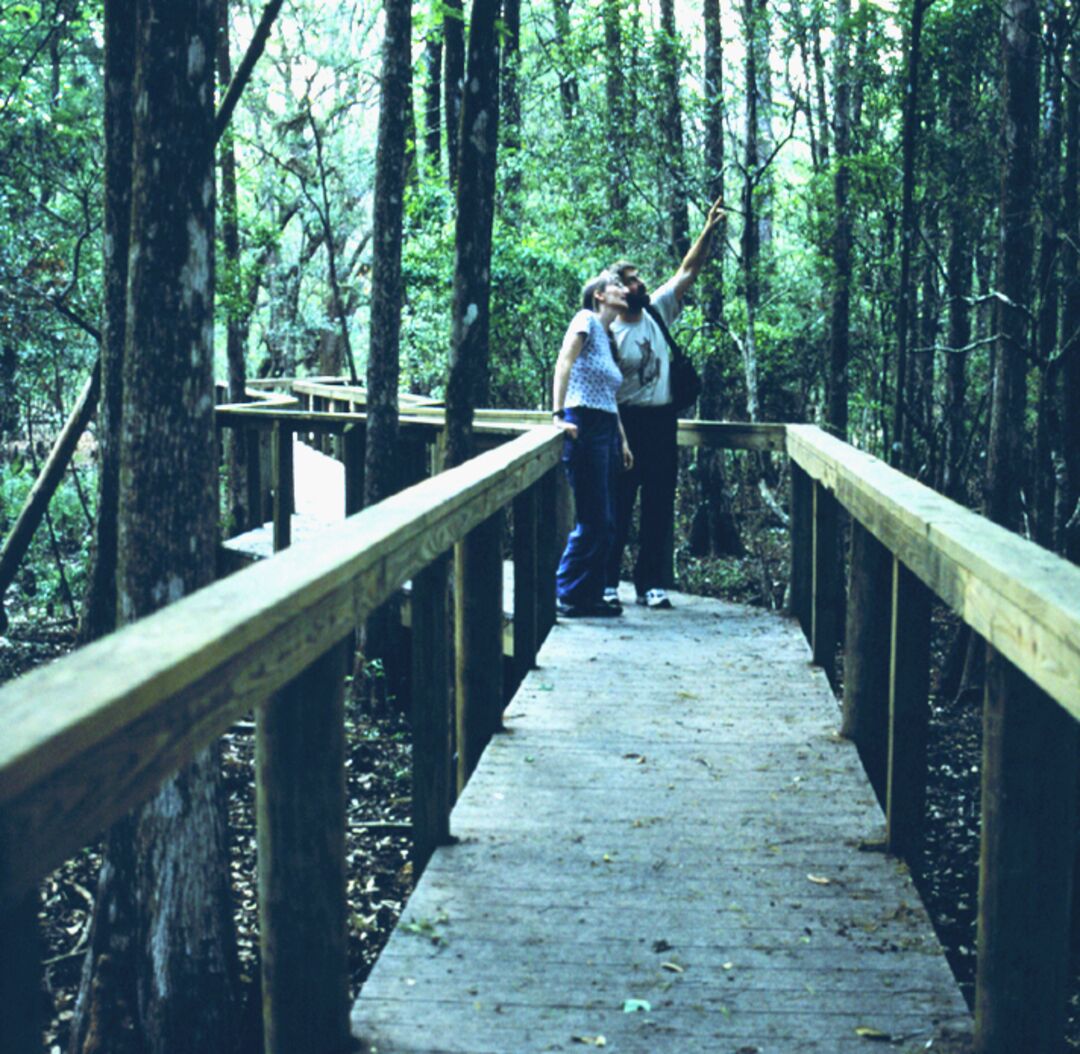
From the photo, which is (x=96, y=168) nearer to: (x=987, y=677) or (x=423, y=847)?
(x=423, y=847)

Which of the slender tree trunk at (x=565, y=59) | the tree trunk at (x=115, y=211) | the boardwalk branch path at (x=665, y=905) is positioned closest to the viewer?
the boardwalk branch path at (x=665, y=905)

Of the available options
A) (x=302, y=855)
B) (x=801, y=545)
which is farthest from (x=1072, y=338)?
(x=302, y=855)

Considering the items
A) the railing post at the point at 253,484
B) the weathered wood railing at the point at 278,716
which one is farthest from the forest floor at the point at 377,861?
the railing post at the point at 253,484

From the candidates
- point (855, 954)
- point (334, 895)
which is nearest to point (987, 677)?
point (855, 954)

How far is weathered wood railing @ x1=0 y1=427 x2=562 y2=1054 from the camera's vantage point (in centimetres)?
136

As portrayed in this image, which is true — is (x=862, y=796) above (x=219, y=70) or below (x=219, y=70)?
below

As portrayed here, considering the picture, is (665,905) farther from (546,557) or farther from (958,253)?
(958,253)

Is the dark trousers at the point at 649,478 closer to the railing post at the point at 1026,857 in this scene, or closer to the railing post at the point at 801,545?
the railing post at the point at 801,545

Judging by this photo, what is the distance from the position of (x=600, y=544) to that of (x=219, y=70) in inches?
571

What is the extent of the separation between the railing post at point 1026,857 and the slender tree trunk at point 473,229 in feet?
18.3

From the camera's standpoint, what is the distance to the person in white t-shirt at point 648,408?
716cm

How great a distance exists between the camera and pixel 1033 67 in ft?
28.7

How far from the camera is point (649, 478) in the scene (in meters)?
7.52

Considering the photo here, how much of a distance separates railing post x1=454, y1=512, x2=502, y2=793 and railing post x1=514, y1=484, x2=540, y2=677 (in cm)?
102
